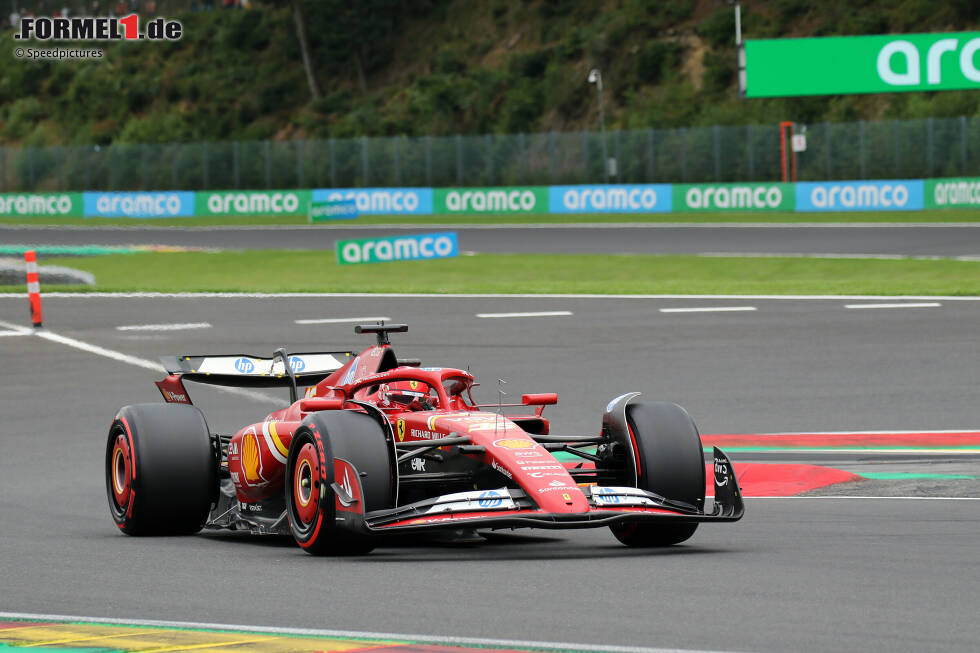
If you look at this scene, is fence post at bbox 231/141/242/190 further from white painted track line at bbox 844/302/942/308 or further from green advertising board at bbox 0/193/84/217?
white painted track line at bbox 844/302/942/308

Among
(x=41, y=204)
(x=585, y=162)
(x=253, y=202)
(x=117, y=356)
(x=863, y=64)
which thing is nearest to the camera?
(x=117, y=356)

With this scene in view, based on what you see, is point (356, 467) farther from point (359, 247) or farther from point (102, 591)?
point (359, 247)

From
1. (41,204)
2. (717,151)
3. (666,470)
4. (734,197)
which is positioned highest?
(717,151)

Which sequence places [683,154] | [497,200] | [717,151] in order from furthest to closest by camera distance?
[683,154], [497,200], [717,151]

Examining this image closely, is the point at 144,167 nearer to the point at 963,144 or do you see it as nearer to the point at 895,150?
the point at 895,150

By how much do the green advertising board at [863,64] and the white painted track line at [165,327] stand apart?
29170mm

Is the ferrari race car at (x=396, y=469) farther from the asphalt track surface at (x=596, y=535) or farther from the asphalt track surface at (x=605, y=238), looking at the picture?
the asphalt track surface at (x=605, y=238)

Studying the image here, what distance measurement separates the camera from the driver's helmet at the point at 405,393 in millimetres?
9188

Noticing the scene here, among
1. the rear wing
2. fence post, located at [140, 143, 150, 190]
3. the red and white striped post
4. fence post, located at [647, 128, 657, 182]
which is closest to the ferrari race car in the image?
the rear wing

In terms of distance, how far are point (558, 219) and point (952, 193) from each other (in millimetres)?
12333

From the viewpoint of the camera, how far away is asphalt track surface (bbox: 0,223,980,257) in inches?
1462

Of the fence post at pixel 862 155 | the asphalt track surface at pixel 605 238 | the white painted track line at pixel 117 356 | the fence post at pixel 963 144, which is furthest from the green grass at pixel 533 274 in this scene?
the fence post at pixel 963 144

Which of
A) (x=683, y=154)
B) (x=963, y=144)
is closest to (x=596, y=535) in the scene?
(x=963, y=144)

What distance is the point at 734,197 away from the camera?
49719 millimetres
